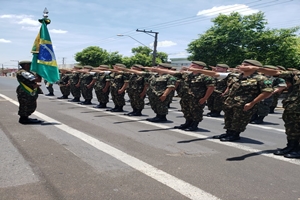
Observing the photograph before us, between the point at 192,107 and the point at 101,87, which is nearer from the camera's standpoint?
the point at 192,107

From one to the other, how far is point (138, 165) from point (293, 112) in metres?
2.92

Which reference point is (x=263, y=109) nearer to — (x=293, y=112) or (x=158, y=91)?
(x=158, y=91)

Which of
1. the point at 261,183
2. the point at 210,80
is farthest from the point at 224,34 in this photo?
the point at 261,183

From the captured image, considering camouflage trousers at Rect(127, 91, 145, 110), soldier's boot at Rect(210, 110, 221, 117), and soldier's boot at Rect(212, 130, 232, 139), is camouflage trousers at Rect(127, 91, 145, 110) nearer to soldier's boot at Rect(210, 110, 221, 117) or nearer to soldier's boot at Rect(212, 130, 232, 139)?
soldier's boot at Rect(210, 110, 221, 117)

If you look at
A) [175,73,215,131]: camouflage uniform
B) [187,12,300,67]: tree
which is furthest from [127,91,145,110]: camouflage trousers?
[187,12,300,67]: tree

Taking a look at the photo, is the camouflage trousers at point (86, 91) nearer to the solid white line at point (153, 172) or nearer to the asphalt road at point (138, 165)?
the asphalt road at point (138, 165)

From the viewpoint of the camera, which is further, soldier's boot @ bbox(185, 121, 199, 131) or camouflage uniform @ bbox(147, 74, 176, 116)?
camouflage uniform @ bbox(147, 74, 176, 116)

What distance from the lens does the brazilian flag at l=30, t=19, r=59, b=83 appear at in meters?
7.96

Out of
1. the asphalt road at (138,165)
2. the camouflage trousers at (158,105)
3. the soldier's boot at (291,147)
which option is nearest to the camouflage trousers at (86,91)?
the camouflage trousers at (158,105)

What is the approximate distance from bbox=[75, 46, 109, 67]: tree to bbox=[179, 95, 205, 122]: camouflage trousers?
41.8 metres

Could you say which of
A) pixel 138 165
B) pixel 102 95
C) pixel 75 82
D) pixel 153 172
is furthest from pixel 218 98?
pixel 75 82

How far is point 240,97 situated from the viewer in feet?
20.7

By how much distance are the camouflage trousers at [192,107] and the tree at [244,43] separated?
17.5 m

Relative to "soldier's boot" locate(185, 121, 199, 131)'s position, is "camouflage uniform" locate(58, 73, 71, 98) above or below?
above
